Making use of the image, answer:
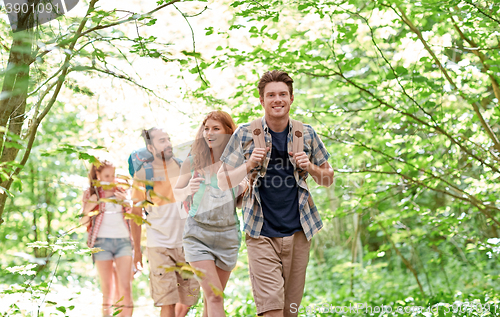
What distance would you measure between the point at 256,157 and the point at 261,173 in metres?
0.19

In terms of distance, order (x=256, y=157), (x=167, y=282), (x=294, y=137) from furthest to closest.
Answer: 1. (x=167, y=282)
2. (x=294, y=137)
3. (x=256, y=157)

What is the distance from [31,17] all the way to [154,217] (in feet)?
6.76

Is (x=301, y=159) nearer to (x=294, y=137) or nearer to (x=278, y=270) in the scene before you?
(x=294, y=137)

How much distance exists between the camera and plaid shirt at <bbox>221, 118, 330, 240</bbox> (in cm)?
309

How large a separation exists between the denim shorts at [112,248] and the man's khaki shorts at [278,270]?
2.16 m

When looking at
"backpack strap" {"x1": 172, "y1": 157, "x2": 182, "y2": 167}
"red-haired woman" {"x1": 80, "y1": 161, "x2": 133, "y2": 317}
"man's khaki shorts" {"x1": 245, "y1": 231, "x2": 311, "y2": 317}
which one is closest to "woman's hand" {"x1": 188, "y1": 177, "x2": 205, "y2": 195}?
"man's khaki shorts" {"x1": 245, "y1": 231, "x2": 311, "y2": 317}

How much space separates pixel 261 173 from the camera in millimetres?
3119

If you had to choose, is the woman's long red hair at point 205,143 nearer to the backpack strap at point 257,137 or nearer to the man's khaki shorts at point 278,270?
the backpack strap at point 257,137

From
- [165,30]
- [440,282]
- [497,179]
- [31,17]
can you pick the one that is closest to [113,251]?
[31,17]

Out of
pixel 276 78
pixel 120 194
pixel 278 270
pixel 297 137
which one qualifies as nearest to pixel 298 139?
pixel 297 137

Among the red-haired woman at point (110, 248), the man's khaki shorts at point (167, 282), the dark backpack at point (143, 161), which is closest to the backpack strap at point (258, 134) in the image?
the dark backpack at point (143, 161)

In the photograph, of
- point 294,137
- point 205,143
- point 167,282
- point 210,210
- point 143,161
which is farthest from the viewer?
point 143,161

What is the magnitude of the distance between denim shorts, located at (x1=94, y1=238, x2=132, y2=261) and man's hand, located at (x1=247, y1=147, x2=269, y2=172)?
2.40m

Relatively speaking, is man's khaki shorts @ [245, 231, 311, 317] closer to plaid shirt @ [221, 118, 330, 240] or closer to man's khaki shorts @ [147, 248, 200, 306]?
plaid shirt @ [221, 118, 330, 240]
